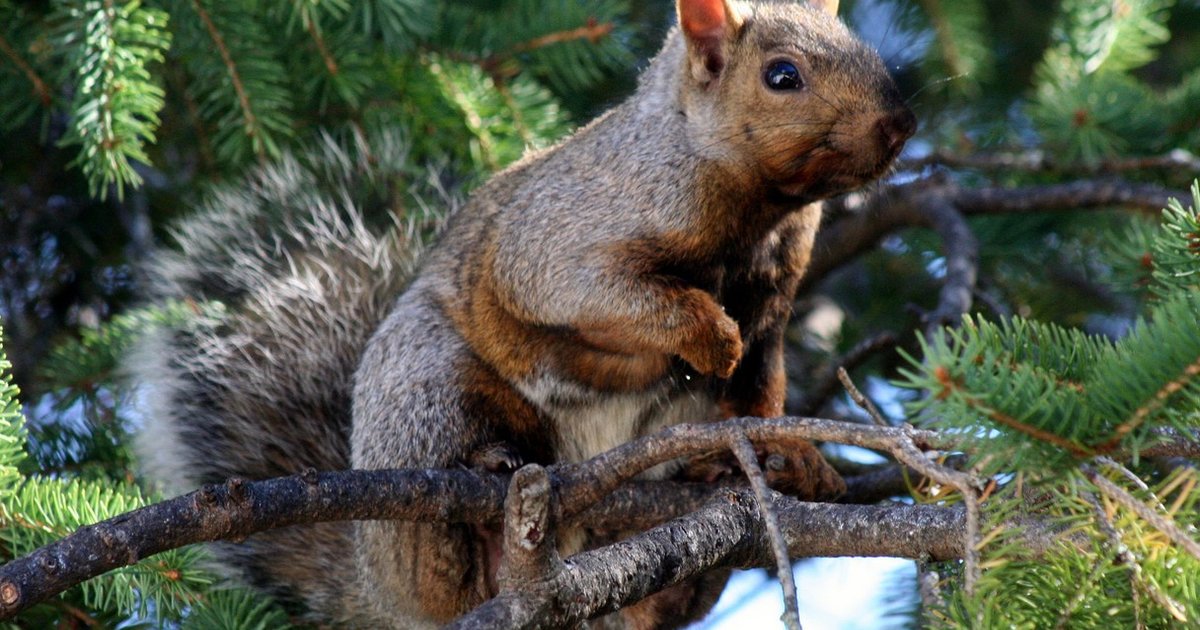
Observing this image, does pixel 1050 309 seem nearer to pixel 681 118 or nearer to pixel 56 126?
pixel 681 118

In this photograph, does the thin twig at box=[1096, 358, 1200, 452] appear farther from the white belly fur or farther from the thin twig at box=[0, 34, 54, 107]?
the thin twig at box=[0, 34, 54, 107]

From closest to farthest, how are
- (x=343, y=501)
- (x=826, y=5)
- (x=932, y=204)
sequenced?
(x=343, y=501), (x=826, y=5), (x=932, y=204)

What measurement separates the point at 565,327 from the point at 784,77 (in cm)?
48

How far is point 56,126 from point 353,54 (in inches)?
32.8

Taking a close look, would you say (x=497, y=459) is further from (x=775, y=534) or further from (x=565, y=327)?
(x=775, y=534)

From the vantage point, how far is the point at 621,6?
90.3 inches

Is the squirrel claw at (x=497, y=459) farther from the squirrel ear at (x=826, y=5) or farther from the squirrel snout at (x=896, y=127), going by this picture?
the squirrel ear at (x=826, y=5)

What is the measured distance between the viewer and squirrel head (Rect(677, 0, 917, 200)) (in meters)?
1.67

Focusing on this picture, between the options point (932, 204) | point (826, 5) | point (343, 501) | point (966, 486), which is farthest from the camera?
point (932, 204)

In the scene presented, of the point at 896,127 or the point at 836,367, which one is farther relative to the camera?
the point at 836,367

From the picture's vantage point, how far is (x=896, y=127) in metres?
1.64

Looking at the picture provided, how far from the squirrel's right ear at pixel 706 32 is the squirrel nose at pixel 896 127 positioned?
30 cm

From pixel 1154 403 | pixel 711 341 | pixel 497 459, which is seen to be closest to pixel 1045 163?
pixel 711 341

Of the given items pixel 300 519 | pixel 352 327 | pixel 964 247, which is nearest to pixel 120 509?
pixel 300 519
